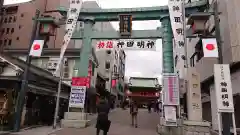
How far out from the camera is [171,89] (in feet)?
43.8

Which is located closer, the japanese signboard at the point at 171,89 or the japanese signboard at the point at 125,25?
the japanese signboard at the point at 171,89

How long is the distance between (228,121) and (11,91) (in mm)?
12670

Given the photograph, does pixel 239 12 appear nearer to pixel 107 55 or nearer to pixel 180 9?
pixel 180 9

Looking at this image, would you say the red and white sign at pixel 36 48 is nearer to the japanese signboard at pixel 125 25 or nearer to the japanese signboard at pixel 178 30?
the japanese signboard at pixel 125 25

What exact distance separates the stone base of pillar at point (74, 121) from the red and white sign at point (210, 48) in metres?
9.60

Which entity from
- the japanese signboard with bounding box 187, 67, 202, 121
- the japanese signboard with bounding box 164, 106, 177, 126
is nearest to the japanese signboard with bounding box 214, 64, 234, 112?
the japanese signboard with bounding box 187, 67, 202, 121

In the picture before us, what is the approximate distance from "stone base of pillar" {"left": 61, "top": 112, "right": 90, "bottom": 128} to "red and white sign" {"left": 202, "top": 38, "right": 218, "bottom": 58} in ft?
31.5

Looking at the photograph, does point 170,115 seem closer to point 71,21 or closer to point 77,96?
point 77,96

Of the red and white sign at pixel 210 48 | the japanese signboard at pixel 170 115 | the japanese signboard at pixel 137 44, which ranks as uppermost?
the japanese signboard at pixel 137 44

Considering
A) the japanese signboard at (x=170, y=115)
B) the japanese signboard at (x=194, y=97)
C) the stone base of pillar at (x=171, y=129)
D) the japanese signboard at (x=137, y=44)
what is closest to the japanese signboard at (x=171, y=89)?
the japanese signboard at (x=170, y=115)

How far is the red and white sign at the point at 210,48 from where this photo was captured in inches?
373

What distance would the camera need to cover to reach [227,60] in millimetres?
13938

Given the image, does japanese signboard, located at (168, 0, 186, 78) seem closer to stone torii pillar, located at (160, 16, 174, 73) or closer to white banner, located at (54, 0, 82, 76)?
stone torii pillar, located at (160, 16, 174, 73)

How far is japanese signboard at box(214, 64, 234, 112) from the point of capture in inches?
334
